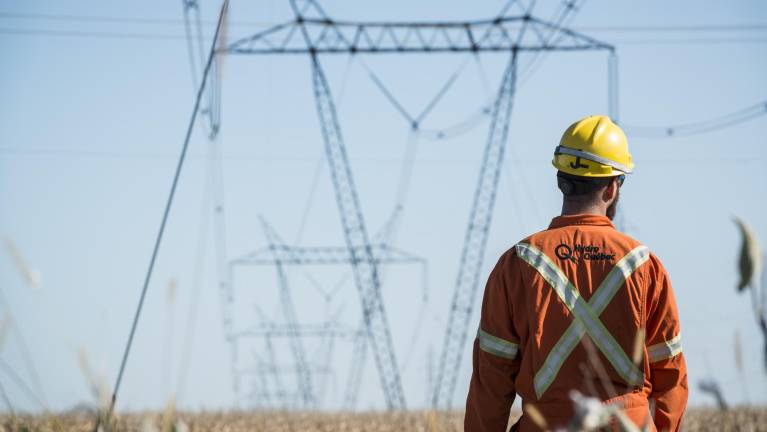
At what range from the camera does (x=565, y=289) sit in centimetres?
529

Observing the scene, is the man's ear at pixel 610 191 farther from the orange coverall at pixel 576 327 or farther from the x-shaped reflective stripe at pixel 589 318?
the x-shaped reflective stripe at pixel 589 318

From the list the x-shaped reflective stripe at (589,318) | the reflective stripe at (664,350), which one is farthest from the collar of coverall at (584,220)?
the reflective stripe at (664,350)

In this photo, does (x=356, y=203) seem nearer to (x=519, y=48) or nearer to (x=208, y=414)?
(x=519, y=48)

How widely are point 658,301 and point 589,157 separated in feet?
2.59

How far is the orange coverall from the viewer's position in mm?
5227

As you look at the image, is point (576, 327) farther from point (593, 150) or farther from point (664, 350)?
point (593, 150)

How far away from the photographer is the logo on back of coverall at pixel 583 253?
17.5ft

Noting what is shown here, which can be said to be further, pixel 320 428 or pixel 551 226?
pixel 320 428

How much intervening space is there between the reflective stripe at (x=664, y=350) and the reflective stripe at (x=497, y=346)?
601mm

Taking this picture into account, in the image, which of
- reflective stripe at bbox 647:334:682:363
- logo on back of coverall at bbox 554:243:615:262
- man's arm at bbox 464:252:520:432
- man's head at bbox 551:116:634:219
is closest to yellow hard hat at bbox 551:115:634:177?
man's head at bbox 551:116:634:219

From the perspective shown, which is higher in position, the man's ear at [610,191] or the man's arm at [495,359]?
the man's ear at [610,191]

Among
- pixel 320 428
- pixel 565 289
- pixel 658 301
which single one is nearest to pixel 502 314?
pixel 565 289

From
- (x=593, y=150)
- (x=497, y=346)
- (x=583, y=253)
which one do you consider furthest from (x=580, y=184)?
(x=497, y=346)

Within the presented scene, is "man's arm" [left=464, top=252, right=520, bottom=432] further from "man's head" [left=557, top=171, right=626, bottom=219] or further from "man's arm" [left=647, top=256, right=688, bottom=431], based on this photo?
"man's arm" [left=647, top=256, right=688, bottom=431]
